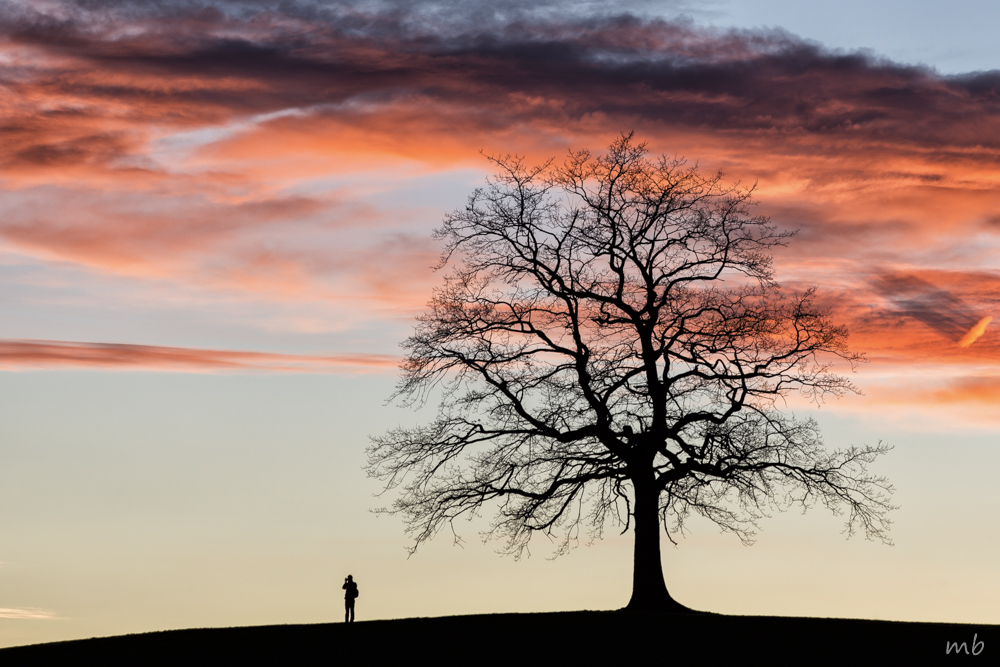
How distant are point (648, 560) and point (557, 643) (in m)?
6.55

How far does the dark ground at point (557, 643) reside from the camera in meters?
23.6

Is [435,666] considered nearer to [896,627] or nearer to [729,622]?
[729,622]

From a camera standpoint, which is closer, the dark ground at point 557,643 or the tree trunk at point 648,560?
the dark ground at point 557,643

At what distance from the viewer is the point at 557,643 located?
25391 millimetres

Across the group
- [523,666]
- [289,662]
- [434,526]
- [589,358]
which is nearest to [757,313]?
[589,358]

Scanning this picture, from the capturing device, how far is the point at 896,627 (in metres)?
27.5

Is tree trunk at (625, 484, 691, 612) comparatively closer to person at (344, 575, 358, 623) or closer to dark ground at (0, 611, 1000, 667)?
dark ground at (0, 611, 1000, 667)

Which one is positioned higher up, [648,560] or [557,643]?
[648,560]

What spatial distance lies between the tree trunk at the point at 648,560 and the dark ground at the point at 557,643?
127cm

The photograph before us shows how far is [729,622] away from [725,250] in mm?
10667

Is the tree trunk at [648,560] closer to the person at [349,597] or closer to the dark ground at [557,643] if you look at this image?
the dark ground at [557,643]

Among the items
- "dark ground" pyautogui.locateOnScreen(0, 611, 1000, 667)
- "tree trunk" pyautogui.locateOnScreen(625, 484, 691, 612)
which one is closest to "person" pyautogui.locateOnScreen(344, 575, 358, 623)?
"dark ground" pyautogui.locateOnScreen(0, 611, 1000, 667)

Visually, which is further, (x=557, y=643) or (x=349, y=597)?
(x=349, y=597)

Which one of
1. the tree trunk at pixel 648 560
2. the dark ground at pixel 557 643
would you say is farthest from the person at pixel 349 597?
the tree trunk at pixel 648 560
